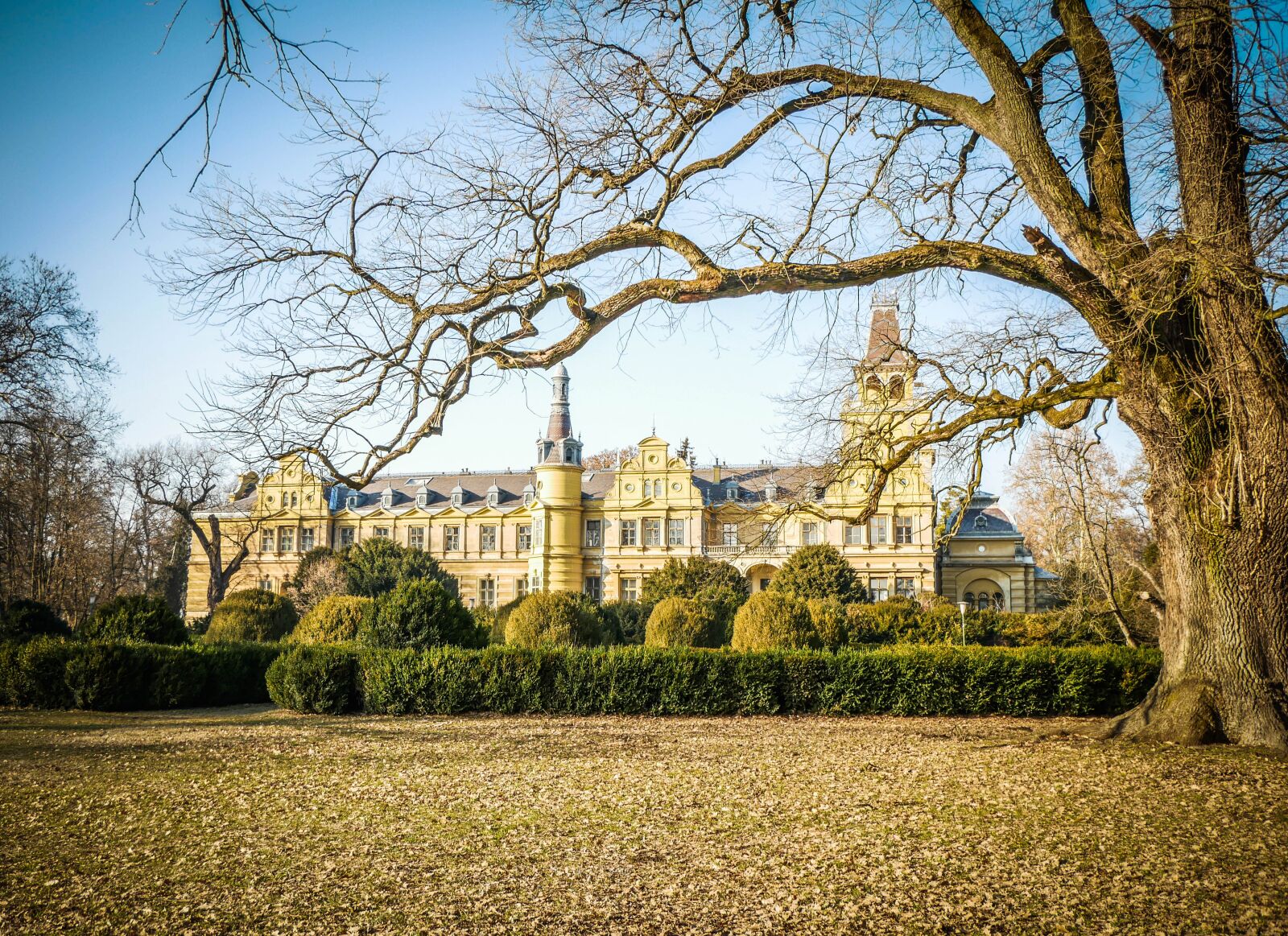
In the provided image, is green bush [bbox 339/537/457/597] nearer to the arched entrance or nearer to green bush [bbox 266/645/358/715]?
the arched entrance

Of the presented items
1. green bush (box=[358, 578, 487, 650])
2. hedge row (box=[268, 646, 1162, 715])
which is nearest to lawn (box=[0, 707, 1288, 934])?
hedge row (box=[268, 646, 1162, 715])

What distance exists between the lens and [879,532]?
41031 mm

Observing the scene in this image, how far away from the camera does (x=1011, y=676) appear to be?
41.2 feet

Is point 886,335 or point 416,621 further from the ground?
point 886,335

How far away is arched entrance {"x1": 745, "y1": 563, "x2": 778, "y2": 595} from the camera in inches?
1677

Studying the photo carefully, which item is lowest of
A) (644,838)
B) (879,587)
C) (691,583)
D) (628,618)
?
(644,838)

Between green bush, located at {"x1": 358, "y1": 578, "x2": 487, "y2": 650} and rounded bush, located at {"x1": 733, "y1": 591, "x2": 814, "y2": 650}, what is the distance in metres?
4.93

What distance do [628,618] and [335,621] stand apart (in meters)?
12.7

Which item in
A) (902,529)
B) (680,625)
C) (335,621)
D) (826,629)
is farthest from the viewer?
(902,529)

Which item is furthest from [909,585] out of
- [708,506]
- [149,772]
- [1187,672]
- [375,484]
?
[149,772]

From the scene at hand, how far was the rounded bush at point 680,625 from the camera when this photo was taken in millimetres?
18562

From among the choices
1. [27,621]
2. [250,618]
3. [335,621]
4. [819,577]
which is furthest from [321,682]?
[819,577]

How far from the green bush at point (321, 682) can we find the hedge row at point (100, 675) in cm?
217

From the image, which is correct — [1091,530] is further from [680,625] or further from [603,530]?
[603,530]
